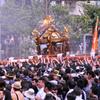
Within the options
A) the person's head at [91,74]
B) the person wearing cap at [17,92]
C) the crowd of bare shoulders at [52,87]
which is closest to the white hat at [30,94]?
the crowd of bare shoulders at [52,87]

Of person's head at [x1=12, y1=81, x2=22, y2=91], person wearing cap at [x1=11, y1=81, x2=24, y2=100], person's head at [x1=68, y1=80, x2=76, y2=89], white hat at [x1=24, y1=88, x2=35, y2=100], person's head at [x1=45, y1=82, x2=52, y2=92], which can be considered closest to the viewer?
person wearing cap at [x1=11, y1=81, x2=24, y2=100]

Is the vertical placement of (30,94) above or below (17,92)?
below

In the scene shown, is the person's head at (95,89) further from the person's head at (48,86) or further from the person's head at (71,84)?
the person's head at (48,86)

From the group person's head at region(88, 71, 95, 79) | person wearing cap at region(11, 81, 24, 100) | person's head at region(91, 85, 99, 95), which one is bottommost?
person's head at region(88, 71, 95, 79)

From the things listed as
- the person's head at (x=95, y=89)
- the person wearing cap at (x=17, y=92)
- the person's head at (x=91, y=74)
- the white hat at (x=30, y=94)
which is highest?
the person wearing cap at (x=17, y=92)

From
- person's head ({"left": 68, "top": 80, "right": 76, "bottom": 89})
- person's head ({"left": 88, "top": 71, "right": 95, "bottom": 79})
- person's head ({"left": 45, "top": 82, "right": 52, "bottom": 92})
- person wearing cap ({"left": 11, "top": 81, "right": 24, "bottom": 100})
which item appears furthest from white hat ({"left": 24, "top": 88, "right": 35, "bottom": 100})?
person's head ({"left": 88, "top": 71, "right": 95, "bottom": 79})

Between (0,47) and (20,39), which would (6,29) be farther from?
(0,47)

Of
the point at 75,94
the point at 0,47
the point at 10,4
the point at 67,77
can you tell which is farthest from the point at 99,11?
the point at 75,94

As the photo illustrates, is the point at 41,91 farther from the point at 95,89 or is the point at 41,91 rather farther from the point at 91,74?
the point at 91,74

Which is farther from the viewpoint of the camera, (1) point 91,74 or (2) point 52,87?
(1) point 91,74

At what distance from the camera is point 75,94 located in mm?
10734

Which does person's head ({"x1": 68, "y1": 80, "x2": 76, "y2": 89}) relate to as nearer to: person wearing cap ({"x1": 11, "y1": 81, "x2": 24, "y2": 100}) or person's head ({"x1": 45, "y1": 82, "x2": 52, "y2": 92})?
person's head ({"x1": 45, "y1": 82, "x2": 52, "y2": 92})

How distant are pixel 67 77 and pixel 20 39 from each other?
32441 mm

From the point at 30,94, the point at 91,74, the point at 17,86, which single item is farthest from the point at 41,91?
the point at 91,74
